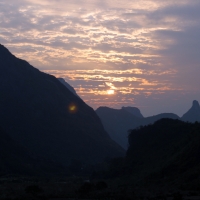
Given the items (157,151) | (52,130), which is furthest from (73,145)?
(157,151)

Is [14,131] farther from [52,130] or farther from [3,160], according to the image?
[3,160]

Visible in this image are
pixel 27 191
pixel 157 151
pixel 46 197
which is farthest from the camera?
pixel 157 151

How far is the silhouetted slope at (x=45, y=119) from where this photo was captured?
12389 centimetres

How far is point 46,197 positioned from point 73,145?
96.6m

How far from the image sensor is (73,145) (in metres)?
130

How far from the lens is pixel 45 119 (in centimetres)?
13550

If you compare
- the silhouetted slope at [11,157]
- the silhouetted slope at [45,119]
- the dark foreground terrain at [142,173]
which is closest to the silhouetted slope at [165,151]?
the dark foreground terrain at [142,173]

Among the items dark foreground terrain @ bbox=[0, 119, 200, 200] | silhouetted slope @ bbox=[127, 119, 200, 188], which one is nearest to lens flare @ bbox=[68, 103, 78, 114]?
dark foreground terrain @ bbox=[0, 119, 200, 200]

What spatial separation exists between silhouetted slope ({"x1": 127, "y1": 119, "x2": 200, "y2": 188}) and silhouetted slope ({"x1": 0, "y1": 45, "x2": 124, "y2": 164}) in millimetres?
37275

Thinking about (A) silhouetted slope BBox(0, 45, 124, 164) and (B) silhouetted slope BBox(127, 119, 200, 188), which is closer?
(B) silhouetted slope BBox(127, 119, 200, 188)

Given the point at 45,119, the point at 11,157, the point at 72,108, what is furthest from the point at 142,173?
the point at 72,108

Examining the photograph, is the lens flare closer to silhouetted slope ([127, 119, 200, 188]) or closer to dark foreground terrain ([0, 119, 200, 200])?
dark foreground terrain ([0, 119, 200, 200])

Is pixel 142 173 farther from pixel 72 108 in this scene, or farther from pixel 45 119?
pixel 72 108

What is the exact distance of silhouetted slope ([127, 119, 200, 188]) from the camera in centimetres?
5101
